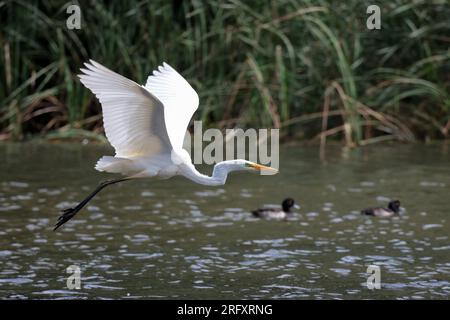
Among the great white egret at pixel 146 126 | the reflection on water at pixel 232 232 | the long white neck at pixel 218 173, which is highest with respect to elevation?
the great white egret at pixel 146 126

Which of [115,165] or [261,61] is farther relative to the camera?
[261,61]

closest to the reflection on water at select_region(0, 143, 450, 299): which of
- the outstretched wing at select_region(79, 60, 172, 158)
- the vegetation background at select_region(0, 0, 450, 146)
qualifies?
the vegetation background at select_region(0, 0, 450, 146)

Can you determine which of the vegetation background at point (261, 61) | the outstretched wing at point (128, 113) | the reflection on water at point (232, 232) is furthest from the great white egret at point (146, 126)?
the vegetation background at point (261, 61)

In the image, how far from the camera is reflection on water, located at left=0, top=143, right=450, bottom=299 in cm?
855

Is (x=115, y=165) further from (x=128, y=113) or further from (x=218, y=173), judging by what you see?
(x=218, y=173)

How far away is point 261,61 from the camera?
15.0 meters

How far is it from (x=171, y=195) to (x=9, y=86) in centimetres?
407

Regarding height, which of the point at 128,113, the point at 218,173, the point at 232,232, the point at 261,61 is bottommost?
the point at 232,232

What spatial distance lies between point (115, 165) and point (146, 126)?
1.71 feet

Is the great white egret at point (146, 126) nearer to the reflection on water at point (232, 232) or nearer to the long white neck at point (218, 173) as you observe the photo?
the long white neck at point (218, 173)

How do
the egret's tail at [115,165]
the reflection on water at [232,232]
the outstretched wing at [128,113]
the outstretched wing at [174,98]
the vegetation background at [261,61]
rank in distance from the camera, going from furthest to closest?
the vegetation background at [261,61] → the outstretched wing at [174,98] → the egret's tail at [115,165] → the reflection on water at [232,232] → the outstretched wing at [128,113]

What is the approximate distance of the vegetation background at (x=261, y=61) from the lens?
581 inches

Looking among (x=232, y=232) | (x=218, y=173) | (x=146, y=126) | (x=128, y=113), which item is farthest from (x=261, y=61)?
(x=128, y=113)

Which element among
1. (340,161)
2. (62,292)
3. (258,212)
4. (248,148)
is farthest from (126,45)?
(62,292)
